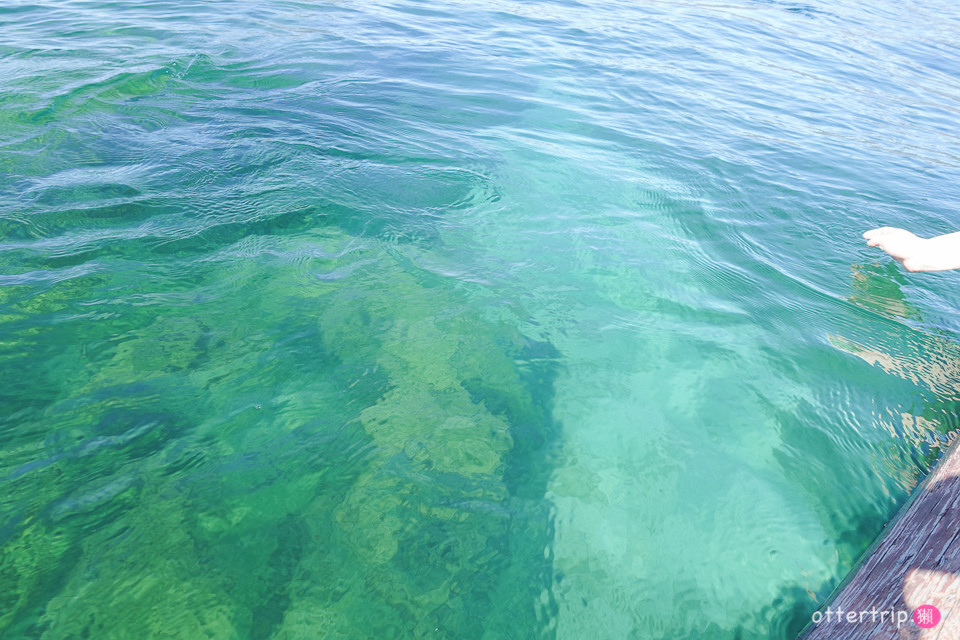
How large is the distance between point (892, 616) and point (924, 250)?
2.46m

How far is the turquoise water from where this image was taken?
240cm

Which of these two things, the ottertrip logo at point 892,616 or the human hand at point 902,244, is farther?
the human hand at point 902,244

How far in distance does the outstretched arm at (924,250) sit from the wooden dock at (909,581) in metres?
1.39

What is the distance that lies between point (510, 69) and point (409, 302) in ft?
21.4

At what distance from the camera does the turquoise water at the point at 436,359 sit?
2400mm

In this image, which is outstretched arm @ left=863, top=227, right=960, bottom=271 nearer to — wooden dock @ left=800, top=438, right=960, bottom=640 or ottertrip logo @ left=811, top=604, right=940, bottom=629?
wooden dock @ left=800, top=438, right=960, bottom=640

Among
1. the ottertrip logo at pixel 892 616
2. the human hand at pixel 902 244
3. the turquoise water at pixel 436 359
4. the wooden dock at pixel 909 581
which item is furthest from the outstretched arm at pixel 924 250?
the ottertrip logo at pixel 892 616

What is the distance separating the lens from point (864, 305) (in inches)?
169

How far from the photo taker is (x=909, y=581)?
193 cm

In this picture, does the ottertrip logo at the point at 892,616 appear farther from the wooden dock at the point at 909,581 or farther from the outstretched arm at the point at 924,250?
the outstretched arm at the point at 924,250

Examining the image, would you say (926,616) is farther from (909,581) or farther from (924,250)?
(924,250)

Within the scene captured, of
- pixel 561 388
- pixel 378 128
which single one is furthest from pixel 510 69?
pixel 561 388

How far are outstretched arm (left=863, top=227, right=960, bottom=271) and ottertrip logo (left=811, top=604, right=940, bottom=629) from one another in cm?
229

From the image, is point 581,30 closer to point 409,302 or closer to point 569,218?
point 569,218
